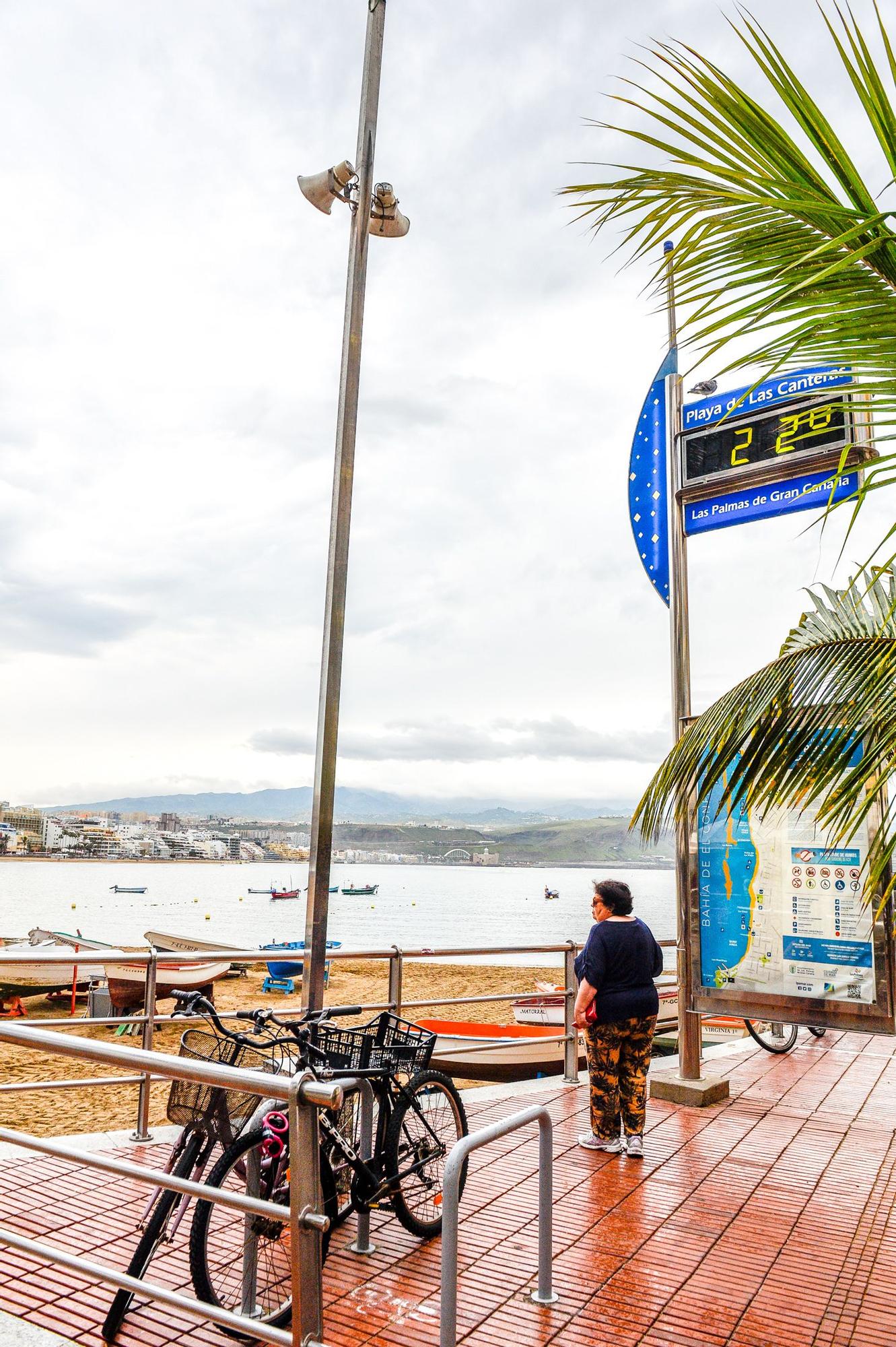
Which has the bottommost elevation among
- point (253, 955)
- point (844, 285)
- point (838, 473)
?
point (253, 955)

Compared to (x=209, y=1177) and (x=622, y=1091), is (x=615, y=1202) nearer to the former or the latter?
(x=622, y=1091)

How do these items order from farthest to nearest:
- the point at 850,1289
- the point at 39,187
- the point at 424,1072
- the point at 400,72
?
the point at 39,187 → the point at 400,72 → the point at 424,1072 → the point at 850,1289

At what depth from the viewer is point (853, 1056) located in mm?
9039

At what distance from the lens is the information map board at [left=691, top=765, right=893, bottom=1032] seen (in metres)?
6.28

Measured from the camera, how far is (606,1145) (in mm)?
5688

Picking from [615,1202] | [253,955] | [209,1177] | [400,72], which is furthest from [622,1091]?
[400,72]

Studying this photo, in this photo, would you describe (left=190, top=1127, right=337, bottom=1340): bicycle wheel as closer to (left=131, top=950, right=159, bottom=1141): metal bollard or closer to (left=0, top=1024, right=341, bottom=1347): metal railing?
(left=0, top=1024, right=341, bottom=1347): metal railing

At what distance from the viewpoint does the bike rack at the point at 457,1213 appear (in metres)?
2.77

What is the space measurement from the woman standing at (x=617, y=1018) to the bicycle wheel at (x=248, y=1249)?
2.28 meters

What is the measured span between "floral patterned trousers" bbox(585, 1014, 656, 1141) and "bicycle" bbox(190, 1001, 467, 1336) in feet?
4.29

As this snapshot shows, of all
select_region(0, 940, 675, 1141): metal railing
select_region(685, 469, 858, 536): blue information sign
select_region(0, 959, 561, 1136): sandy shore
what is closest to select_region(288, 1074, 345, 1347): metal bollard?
select_region(0, 959, 561, 1136): sandy shore

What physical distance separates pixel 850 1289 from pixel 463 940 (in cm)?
6761

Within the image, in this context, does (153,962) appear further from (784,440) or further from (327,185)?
(784,440)

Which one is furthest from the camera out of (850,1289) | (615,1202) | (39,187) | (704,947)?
(39,187)
